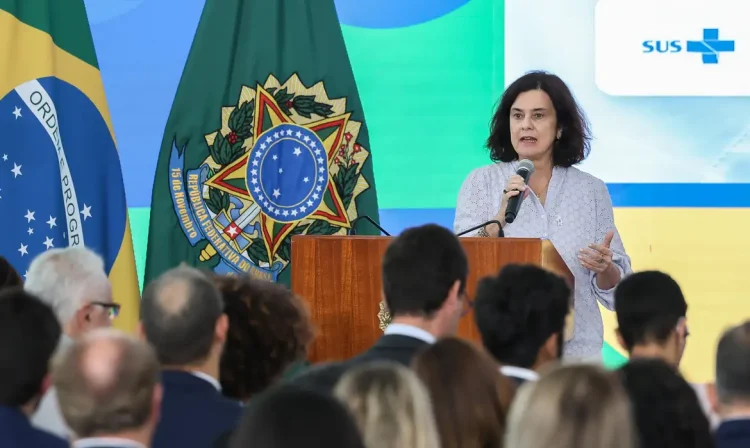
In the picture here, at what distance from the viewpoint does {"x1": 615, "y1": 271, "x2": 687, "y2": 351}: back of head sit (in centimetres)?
292

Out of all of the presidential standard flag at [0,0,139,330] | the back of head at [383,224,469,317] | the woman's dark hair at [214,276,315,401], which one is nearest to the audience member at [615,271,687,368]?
the back of head at [383,224,469,317]

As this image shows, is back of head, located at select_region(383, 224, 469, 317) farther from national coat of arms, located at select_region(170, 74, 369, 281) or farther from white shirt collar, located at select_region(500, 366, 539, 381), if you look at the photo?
national coat of arms, located at select_region(170, 74, 369, 281)

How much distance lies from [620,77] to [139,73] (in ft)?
8.40

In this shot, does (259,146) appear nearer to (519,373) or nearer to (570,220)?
(570,220)

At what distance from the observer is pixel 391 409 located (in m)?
1.73

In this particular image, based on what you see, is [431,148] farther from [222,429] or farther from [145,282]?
[222,429]

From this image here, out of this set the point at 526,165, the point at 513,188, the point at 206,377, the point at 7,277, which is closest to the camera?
the point at 206,377

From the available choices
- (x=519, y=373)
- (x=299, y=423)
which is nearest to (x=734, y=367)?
(x=519, y=373)

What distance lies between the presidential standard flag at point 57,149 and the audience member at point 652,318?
285cm

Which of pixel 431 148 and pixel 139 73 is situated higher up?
pixel 139 73

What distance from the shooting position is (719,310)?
5.22 m

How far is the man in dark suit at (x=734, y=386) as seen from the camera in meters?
2.13

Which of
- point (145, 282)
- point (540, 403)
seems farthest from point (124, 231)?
point (540, 403)

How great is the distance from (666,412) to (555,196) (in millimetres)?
2191
